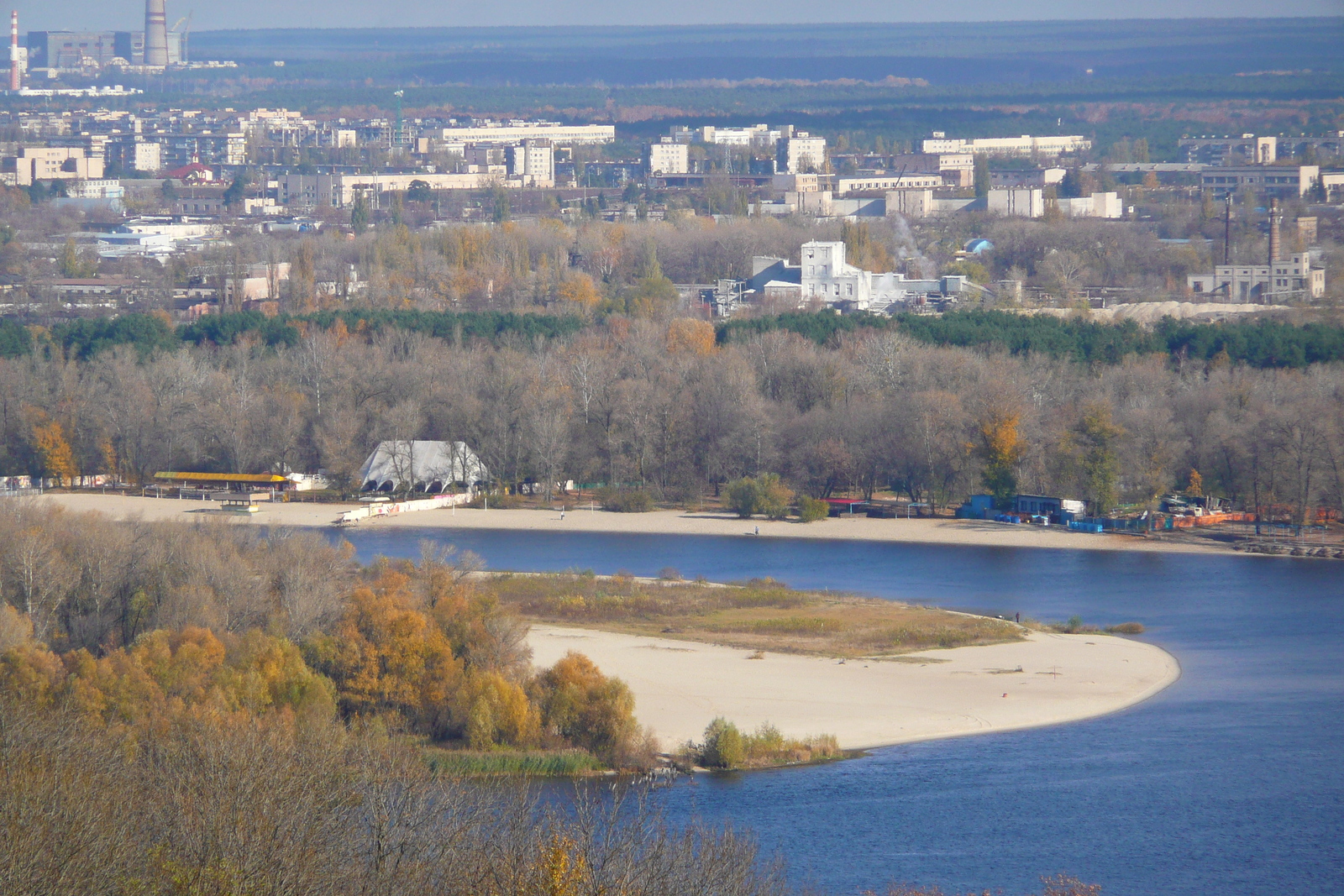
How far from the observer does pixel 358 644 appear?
12.4 metres

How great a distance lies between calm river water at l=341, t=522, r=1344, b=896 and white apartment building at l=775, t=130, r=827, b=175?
50.4 m

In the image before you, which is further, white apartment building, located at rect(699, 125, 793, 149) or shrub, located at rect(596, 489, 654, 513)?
white apartment building, located at rect(699, 125, 793, 149)

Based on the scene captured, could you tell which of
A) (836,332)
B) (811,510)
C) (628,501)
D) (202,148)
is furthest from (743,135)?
(811,510)

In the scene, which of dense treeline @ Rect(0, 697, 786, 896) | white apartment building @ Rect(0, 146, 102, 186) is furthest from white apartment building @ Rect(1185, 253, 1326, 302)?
white apartment building @ Rect(0, 146, 102, 186)

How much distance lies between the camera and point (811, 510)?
70.7 feet

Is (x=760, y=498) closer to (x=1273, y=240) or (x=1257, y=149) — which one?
(x=1273, y=240)

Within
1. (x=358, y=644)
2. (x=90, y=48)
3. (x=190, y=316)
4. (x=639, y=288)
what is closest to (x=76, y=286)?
(x=190, y=316)

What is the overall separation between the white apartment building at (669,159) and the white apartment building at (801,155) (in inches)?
138

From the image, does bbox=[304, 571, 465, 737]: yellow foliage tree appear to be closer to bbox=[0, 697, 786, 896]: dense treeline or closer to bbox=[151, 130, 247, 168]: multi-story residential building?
bbox=[0, 697, 786, 896]: dense treeline

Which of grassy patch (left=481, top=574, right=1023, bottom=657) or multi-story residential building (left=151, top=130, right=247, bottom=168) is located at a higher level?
multi-story residential building (left=151, top=130, right=247, bottom=168)

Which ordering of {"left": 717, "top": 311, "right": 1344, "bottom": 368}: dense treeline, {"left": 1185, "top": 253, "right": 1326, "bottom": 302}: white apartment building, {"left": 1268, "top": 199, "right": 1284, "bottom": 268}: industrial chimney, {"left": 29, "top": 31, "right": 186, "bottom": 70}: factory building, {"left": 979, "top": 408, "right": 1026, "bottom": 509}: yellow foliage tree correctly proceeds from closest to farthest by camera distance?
{"left": 979, "top": 408, "right": 1026, "bottom": 509}: yellow foliage tree
{"left": 717, "top": 311, "right": 1344, "bottom": 368}: dense treeline
{"left": 1185, "top": 253, "right": 1326, "bottom": 302}: white apartment building
{"left": 1268, "top": 199, "right": 1284, "bottom": 268}: industrial chimney
{"left": 29, "top": 31, "right": 186, "bottom": 70}: factory building

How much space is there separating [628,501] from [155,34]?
11979cm

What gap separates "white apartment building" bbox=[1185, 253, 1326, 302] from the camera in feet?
120

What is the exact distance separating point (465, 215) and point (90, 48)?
90482mm
